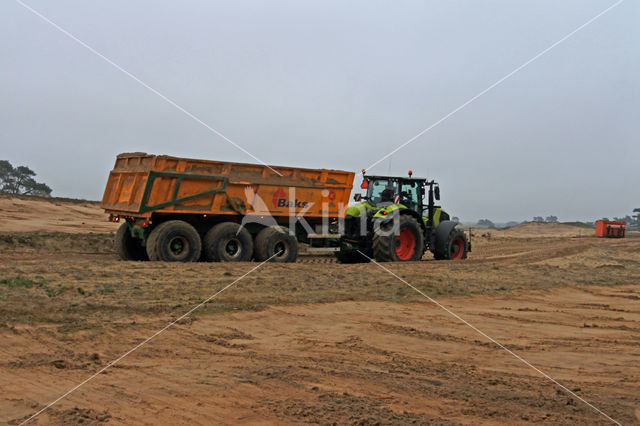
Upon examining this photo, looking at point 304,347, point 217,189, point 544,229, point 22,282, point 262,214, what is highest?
point 544,229

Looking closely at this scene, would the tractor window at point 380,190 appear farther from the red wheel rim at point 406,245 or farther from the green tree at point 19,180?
the green tree at point 19,180

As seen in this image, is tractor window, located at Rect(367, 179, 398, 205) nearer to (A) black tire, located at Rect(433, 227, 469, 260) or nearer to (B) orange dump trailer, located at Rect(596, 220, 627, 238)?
(A) black tire, located at Rect(433, 227, 469, 260)

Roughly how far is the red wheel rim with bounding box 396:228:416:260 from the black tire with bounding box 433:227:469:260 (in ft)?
3.54

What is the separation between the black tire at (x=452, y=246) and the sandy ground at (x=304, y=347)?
448cm

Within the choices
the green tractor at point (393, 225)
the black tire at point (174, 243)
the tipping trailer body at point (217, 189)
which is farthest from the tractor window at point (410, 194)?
the black tire at point (174, 243)

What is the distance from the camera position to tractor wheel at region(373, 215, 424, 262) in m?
15.4

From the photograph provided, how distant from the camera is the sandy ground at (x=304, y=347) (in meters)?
4.64

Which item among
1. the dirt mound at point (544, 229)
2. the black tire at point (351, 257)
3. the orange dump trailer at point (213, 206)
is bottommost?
the black tire at point (351, 257)

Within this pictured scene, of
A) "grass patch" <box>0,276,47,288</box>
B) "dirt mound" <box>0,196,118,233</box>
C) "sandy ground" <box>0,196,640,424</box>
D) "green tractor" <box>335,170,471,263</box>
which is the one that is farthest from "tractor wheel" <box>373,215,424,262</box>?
"dirt mound" <box>0,196,118,233</box>

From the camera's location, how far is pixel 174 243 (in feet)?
44.7

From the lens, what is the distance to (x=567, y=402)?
4.93 metres

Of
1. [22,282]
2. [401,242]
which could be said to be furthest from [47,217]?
[22,282]

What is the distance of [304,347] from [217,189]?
26.2 feet

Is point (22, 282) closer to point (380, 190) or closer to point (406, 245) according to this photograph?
point (380, 190)
